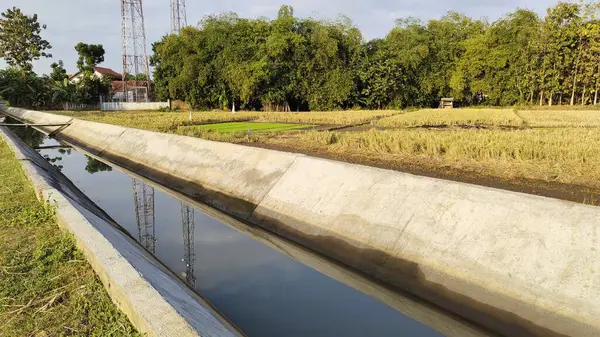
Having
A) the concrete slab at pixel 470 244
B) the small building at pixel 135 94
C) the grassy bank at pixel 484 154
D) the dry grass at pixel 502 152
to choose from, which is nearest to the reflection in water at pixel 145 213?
the concrete slab at pixel 470 244

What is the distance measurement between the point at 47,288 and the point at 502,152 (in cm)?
966

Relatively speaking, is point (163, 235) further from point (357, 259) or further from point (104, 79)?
point (104, 79)

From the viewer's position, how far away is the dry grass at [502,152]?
26.9ft

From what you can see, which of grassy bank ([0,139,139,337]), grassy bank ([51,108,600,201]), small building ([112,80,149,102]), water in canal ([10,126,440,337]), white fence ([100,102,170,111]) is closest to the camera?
grassy bank ([0,139,139,337])

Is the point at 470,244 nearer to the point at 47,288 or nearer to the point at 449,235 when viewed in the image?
the point at 449,235

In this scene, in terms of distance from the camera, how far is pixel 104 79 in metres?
55.0

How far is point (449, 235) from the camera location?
5.12m

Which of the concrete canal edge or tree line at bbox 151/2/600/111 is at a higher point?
tree line at bbox 151/2/600/111

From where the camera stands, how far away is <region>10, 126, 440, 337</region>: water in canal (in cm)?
446

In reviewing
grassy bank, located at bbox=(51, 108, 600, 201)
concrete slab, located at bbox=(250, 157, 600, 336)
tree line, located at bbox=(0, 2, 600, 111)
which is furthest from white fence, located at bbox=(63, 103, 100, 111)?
concrete slab, located at bbox=(250, 157, 600, 336)

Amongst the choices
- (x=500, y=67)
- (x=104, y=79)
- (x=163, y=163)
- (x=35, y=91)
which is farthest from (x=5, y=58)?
(x=500, y=67)

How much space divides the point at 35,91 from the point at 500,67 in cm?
5765

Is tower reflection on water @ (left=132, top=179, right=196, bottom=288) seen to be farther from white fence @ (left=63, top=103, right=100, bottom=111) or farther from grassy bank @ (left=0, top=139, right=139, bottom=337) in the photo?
white fence @ (left=63, top=103, right=100, bottom=111)

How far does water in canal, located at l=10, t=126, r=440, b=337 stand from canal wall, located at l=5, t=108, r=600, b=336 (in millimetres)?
606
